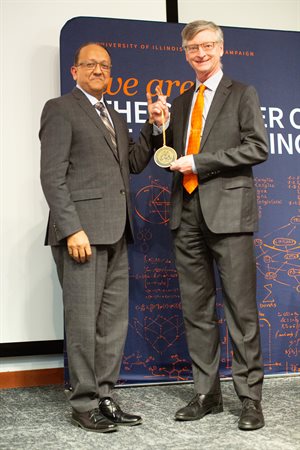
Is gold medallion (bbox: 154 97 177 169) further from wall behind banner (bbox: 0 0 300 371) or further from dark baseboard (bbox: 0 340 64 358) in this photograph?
dark baseboard (bbox: 0 340 64 358)

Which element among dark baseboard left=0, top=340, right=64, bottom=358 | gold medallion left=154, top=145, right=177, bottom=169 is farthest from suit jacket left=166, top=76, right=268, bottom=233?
dark baseboard left=0, top=340, right=64, bottom=358

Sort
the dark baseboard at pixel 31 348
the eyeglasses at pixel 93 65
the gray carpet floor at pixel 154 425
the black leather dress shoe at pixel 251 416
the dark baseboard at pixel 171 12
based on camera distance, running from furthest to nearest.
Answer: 1. the dark baseboard at pixel 171 12
2. the dark baseboard at pixel 31 348
3. the eyeglasses at pixel 93 65
4. the black leather dress shoe at pixel 251 416
5. the gray carpet floor at pixel 154 425

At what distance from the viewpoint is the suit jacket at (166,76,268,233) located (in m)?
2.50

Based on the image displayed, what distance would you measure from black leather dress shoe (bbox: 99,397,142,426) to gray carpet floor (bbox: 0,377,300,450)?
37 millimetres

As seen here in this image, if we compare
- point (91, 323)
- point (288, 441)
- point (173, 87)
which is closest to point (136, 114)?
point (173, 87)

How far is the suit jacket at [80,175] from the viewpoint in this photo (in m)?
2.44

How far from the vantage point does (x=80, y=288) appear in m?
2.45

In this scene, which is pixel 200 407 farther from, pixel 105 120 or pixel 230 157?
pixel 105 120

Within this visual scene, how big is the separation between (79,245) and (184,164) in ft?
1.77

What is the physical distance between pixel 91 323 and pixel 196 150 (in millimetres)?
841

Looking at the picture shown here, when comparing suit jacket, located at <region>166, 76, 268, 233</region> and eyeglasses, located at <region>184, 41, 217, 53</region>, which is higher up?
eyeglasses, located at <region>184, 41, 217, 53</region>

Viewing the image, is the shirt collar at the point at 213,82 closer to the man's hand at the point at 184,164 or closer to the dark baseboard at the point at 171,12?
the man's hand at the point at 184,164

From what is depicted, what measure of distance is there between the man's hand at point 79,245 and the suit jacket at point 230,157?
44 cm

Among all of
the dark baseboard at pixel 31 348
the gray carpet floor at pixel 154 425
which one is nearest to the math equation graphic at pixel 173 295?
the gray carpet floor at pixel 154 425
